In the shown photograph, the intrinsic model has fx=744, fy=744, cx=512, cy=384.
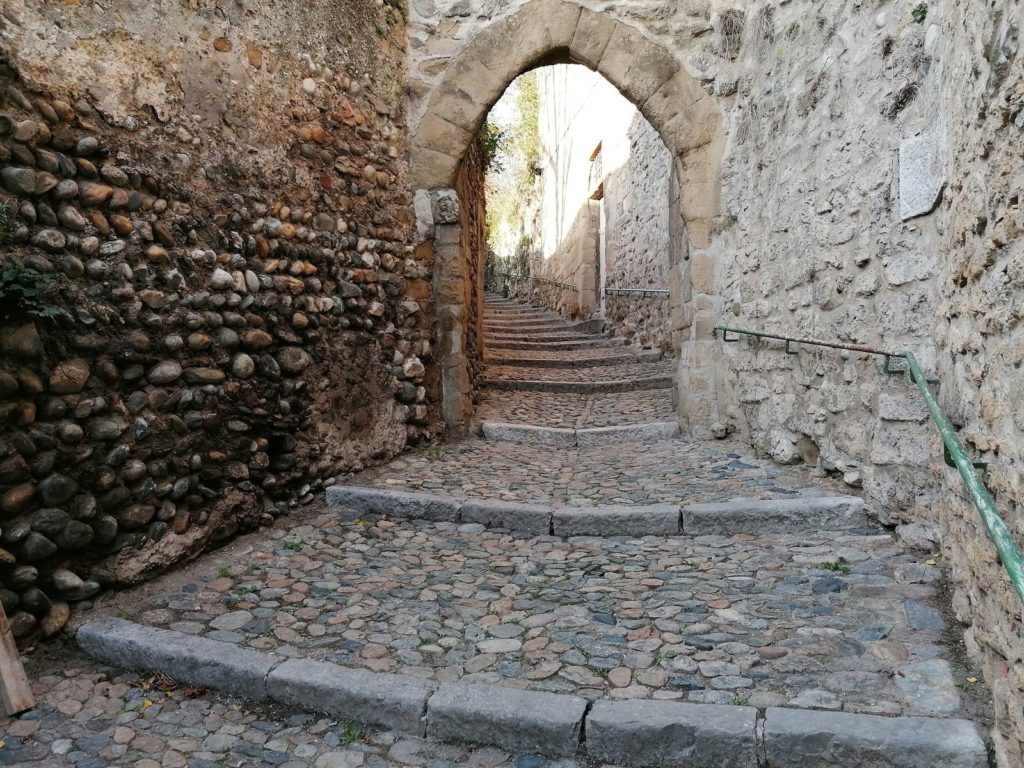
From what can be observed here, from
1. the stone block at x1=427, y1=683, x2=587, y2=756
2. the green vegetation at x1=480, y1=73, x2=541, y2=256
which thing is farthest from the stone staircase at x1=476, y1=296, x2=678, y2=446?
the green vegetation at x1=480, y1=73, x2=541, y2=256

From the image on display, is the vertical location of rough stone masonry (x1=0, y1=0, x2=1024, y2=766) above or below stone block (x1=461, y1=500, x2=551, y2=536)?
above

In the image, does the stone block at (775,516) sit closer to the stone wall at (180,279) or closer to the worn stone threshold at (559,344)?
the stone wall at (180,279)

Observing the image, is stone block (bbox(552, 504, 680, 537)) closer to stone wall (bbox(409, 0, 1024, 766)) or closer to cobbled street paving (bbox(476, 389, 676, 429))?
stone wall (bbox(409, 0, 1024, 766))

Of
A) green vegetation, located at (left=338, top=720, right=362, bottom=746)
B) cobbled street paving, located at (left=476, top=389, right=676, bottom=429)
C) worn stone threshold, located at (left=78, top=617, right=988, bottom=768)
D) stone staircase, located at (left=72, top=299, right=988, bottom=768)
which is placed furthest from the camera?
Result: cobbled street paving, located at (left=476, top=389, right=676, bottom=429)

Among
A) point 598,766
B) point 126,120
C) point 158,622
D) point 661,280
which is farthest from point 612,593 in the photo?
point 661,280

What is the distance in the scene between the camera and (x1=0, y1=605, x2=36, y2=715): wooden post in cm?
222

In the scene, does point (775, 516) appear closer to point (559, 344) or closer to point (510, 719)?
point (510, 719)

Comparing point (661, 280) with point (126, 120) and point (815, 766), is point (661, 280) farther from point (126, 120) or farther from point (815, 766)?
point (815, 766)

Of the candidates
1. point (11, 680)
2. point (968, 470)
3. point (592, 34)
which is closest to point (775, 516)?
point (968, 470)

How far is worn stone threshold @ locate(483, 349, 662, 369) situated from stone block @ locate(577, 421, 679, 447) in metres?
2.77

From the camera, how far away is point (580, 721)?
2.08 metres

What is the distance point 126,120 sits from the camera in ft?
10.0

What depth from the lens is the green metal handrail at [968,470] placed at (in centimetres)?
149

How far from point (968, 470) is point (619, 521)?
76.2 inches
